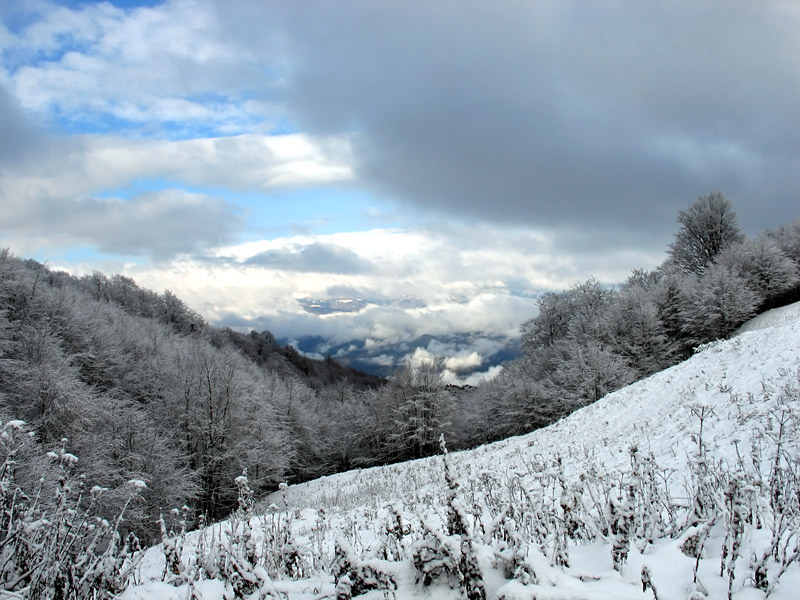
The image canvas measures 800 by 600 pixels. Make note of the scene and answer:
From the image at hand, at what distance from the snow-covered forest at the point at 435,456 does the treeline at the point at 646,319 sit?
25 cm

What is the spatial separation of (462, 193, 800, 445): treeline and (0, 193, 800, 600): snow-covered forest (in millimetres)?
248

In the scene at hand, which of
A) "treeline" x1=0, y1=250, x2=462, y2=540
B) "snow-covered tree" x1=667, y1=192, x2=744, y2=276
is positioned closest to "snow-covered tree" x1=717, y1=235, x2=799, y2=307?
"snow-covered tree" x1=667, y1=192, x2=744, y2=276

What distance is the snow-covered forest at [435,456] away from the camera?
9.76 ft

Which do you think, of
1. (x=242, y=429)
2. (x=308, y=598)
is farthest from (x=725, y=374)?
(x=242, y=429)

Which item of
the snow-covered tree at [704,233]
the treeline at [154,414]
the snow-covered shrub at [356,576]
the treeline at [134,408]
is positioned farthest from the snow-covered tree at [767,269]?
the snow-covered shrub at [356,576]

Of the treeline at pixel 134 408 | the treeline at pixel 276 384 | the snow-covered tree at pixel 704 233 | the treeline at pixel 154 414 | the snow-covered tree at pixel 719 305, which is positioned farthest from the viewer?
the snow-covered tree at pixel 704 233

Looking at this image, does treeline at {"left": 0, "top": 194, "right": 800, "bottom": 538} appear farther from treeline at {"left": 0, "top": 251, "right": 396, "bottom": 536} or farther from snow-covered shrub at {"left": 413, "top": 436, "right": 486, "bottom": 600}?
snow-covered shrub at {"left": 413, "top": 436, "right": 486, "bottom": 600}

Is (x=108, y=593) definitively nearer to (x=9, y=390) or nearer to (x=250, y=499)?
(x=250, y=499)

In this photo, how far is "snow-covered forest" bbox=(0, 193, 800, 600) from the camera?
297 centimetres

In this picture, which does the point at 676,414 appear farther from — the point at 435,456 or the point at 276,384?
the point at 276,384

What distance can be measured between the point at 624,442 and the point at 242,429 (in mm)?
29541

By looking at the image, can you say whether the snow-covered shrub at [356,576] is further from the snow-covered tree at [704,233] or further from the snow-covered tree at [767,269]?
the snow-covered tree at [704,233]

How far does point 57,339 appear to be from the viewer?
3328 cm

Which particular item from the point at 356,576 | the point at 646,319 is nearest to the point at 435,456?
the point at 356,576
